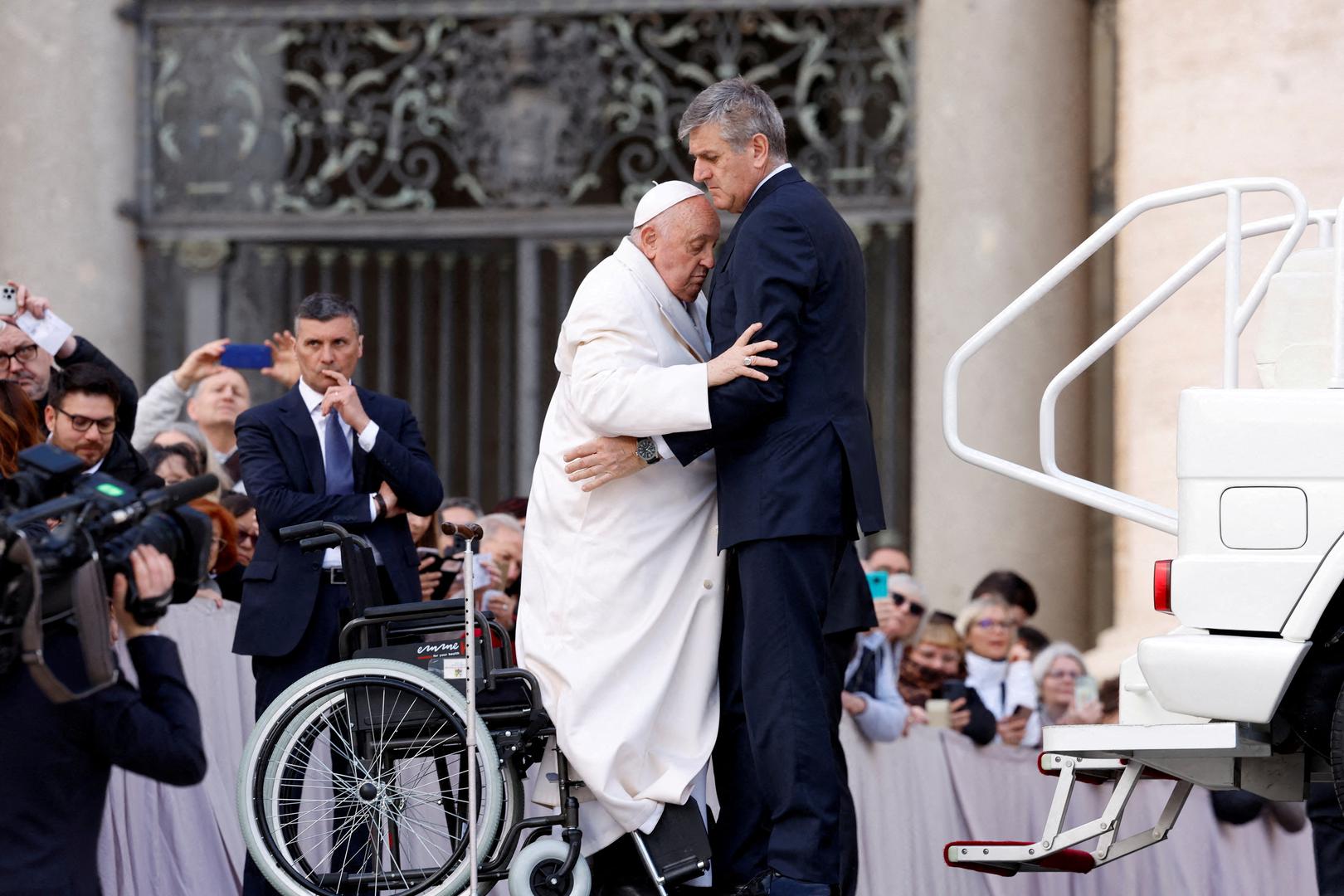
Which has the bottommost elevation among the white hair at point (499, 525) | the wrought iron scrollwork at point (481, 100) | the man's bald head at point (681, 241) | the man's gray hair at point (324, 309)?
the white hair at point (499, 525)

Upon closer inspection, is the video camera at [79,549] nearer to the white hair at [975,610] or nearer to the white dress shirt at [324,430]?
the white dress shirt at [324,430]

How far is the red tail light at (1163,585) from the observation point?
5406mm

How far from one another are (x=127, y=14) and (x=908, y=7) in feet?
13.4

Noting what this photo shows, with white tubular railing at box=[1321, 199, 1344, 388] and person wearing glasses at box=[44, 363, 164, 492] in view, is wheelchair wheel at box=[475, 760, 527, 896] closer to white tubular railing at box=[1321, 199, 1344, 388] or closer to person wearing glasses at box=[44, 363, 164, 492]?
person wearing glasses at box=[44, 363, 164, 492]

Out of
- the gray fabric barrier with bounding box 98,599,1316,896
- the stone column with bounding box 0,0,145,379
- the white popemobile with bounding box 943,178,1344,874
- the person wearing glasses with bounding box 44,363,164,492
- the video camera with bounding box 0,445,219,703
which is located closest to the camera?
the video camera with bounding box 0,445,219,703

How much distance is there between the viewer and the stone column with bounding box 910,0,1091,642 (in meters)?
10.8

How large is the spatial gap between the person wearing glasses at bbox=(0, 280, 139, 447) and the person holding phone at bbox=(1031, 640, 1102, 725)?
3.80m

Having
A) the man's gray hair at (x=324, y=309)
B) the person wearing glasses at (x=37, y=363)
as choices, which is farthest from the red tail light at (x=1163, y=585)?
the person wearing glasses at (x=37, y=363)

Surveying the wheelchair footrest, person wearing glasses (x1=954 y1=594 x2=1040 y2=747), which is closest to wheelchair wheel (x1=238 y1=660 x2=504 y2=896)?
the wheelchair footrest

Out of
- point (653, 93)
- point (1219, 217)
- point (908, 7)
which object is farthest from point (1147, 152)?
point (653, 93)

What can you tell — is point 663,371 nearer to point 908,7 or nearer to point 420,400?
point 908,7

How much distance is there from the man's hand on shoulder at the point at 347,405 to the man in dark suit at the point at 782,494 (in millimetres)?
870

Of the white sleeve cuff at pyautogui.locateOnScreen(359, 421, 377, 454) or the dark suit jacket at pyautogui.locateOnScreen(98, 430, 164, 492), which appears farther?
the dark suit jacket at pyautogui.locateOnScreen(98, 430, 164, 492)

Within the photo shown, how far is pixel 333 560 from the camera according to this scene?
21.5 feet
